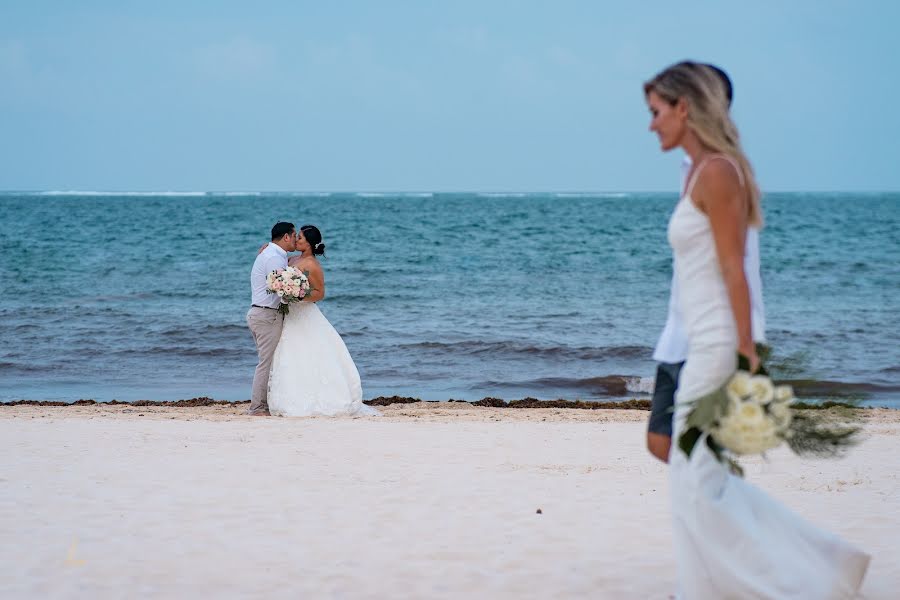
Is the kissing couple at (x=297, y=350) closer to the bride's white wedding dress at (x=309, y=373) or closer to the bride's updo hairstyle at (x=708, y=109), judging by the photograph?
the bride's white wedding dress at (x=309, y=373)

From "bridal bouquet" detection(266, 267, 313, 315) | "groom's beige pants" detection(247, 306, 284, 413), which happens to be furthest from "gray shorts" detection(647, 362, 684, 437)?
"groom's beige pants" detection(247, 306, 284, 413)

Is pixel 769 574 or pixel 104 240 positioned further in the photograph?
pixel 104 240

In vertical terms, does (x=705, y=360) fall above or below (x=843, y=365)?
above

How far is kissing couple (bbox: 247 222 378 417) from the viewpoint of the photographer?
34.6ft

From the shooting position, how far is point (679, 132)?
3.77 metres

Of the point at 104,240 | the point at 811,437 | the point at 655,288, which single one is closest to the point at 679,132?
the point at 811,437

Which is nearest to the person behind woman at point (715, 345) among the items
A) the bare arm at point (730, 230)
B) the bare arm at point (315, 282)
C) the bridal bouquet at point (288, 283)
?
the bare arm at point (730, 230)

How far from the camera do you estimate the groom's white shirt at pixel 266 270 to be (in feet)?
34.6

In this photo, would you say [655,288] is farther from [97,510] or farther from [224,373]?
[97,510]

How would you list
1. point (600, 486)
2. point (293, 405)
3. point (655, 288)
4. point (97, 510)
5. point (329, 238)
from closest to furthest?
point (97, 510), point (600, 486), point (293, 405), point (655, 288), point (329, 238)

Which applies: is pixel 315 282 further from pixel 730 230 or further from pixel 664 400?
pixel 730 230

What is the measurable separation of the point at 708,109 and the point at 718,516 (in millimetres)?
1482

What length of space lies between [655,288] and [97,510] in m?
21.0

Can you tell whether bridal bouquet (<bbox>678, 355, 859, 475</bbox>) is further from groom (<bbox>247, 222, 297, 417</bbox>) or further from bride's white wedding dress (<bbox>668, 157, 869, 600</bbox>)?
groom (<bbox>247, 222, 297, 417</bbox>)
